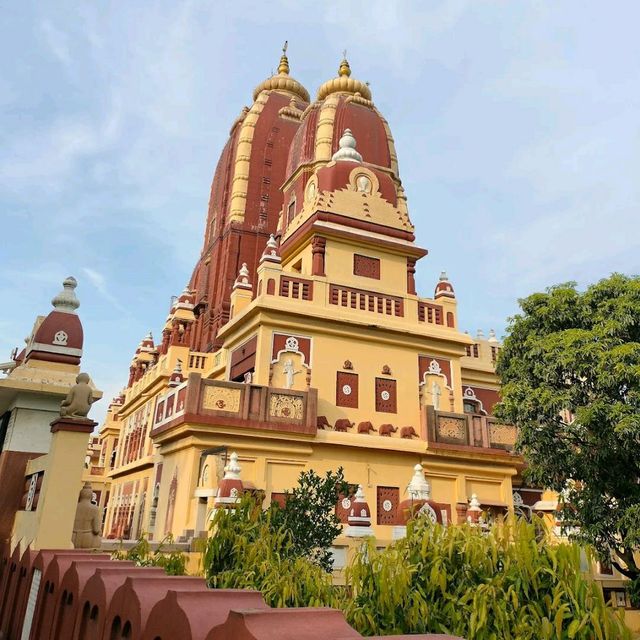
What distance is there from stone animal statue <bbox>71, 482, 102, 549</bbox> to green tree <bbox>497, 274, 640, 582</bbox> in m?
8.02

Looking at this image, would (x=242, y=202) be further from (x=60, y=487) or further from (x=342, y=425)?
(x=60, y=487)

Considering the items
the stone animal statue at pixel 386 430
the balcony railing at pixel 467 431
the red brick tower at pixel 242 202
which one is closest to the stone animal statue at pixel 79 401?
the stone animal statue at pixel 386 430

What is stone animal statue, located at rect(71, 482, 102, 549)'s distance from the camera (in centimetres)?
851

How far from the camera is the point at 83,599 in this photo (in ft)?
16.1

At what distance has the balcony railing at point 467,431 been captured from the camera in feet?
52.1

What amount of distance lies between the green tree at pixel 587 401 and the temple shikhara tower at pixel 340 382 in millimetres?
2776

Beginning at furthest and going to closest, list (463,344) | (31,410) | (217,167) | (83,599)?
(217,167), (463,344), (31,410), (83,599)

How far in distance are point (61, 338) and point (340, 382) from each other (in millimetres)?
Result: 8018

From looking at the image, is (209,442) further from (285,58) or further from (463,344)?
(285,58)

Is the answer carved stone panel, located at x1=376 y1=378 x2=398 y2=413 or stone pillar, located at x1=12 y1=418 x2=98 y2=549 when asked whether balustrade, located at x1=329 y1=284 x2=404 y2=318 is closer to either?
carved stone panel, located at x1=376 y1=378 x2=398 y2=413

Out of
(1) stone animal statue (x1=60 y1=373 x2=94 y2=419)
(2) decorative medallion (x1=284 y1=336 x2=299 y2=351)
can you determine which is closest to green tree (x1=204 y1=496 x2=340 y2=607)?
(1) stone animal statue (x1=60 y1=373 x2=94 y2=419)

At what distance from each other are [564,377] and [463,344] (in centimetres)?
663

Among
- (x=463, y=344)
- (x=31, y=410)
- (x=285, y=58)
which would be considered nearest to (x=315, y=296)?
(x=463, y=344)

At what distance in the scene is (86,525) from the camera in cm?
867
